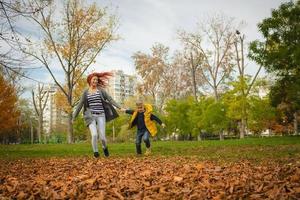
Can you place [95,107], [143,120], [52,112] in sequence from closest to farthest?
1. [95,107]
2. [143,120]
3. [52,112]

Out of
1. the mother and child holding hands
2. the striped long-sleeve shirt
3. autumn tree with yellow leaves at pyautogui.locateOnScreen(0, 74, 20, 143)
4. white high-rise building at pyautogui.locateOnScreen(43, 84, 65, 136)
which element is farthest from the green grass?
autumn tree with yellow leaves at pyautogui.locateOnScreen(0, 74, 20, 143)

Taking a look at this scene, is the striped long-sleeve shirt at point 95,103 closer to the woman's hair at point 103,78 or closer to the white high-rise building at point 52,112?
the woman's hair at point 103,78

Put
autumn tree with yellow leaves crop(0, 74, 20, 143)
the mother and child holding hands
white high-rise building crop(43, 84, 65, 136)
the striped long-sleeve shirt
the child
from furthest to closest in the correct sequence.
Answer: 1. white high-rise building crop(43, 84, 65, 136)
2. autumn tree with yellow leaves crop(0, 74, 20, 143)
3. the child
4. the striped long-sleeve shirt
5. the mother and child holding hands

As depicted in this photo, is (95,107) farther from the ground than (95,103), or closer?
closer

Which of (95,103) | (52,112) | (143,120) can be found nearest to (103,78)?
(95,103)

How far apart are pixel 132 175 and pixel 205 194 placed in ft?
6.76

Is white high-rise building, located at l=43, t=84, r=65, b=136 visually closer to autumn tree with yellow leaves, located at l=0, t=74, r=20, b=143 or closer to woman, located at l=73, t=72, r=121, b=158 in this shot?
woman, located at l=73, t=72, r=121, b=158

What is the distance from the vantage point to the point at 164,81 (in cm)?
5550

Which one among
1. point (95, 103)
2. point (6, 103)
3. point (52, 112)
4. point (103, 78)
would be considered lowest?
point (95, 103)

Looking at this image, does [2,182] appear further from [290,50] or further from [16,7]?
[290,50]

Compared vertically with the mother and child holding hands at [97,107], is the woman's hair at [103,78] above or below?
above

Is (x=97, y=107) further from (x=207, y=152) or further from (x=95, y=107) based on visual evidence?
(x=207, y=152)

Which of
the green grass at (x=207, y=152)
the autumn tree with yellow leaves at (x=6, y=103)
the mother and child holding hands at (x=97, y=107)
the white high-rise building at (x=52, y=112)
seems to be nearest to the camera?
the green grass at (x=207, y=152)

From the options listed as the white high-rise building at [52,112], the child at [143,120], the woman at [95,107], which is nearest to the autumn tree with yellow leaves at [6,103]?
→ the white high-rise building at [52,112]
